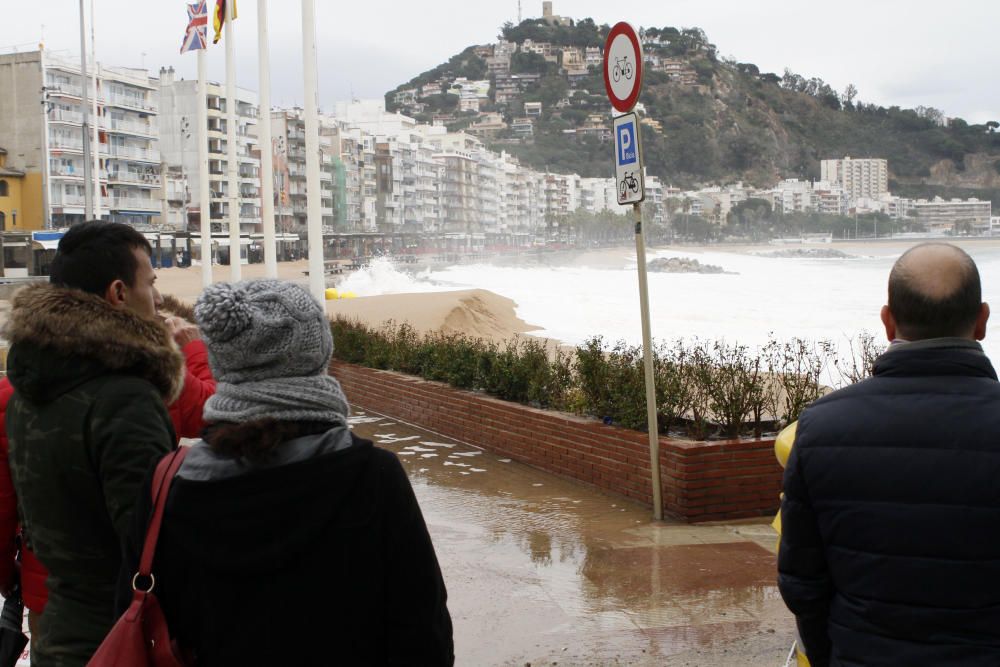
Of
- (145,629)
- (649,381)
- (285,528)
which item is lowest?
(649,381)

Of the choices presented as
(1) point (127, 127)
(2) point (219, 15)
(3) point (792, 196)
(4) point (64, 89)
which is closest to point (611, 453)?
(2) point (219, 15)

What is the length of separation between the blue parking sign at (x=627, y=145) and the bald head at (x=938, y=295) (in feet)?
16.1

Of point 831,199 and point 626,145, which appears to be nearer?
point 626,145

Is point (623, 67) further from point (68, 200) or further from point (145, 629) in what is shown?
point (68, 200)

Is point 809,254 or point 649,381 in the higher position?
point 809,254

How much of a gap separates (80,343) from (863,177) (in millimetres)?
173607

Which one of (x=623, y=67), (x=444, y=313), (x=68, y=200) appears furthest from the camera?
(x=68, y=200)

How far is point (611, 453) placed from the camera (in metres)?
8.47

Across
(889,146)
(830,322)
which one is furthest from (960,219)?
A: (830,322)

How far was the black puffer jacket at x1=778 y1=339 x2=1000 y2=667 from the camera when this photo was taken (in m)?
2.10

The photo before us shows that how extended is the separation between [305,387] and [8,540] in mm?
1483

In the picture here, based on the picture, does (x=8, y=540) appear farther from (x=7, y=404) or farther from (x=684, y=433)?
(x=684, y=433)

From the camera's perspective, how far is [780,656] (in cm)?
482

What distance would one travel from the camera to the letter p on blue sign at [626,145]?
7.12 meters
